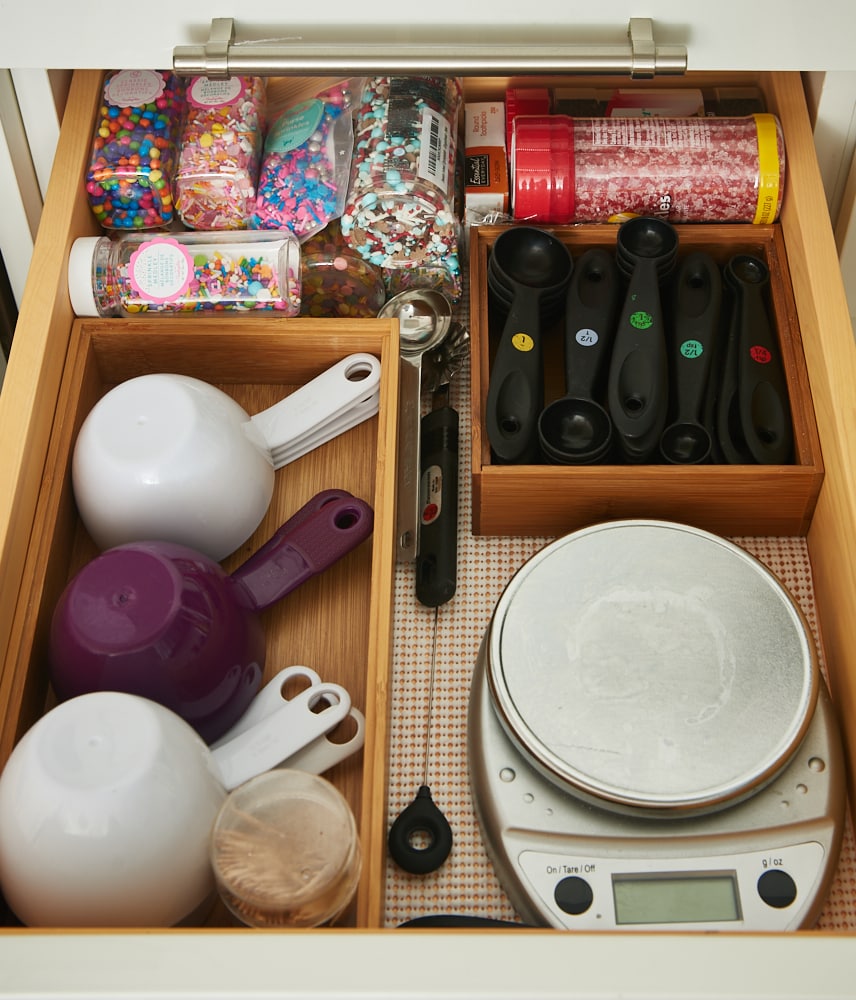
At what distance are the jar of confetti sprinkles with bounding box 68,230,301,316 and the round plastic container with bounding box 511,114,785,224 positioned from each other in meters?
0.23

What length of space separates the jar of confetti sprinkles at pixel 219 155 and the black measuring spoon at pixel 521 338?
252mm

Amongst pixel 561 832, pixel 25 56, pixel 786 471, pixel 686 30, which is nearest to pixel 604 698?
pixel 561 832

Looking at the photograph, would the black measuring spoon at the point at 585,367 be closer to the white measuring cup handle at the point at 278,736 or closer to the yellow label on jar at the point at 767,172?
the yellow label on jar at the point at 767,172

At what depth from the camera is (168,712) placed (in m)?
0.72

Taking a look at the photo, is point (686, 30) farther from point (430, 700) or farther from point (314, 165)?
point (430, 700)

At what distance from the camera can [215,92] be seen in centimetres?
104

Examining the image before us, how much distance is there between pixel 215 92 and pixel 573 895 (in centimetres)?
79

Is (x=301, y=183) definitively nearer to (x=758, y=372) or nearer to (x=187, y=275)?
(x=187, y=275)

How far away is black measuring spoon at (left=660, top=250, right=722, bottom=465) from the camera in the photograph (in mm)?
913

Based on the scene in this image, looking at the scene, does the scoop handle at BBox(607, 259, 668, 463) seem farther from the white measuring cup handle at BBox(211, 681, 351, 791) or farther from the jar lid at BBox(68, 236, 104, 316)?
the jar lid at BBox(68, 236, 104, 316)

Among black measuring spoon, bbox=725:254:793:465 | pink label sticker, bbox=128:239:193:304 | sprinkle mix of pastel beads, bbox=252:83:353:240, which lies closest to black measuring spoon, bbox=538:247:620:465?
black measuring spoon, bbox=725:254:793:465

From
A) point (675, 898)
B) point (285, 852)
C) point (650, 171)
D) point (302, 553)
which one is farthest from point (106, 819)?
point (650, 171)

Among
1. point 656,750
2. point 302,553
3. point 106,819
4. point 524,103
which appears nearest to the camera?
point 106,819

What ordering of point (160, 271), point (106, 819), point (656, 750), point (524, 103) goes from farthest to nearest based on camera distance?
1. point (524, 103)
2. point (160, 271)
3. point (656, 750)
4. point (106, 819)
